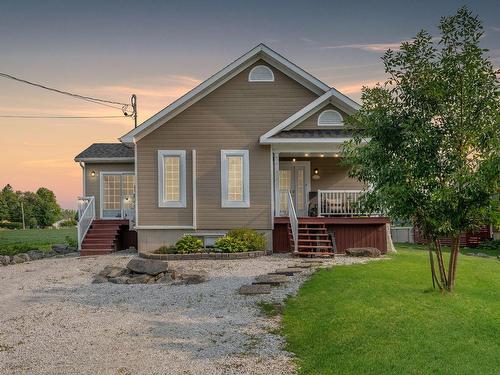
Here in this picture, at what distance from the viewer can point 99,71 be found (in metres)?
23.7

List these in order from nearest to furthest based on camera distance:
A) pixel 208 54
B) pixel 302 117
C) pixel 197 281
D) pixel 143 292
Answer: pixel 143 292, pixel 197 281, pixel 302 117, pixel 208 54

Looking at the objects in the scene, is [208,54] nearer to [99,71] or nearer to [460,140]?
[99,71]

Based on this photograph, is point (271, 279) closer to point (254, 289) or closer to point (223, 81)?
point (254, 289)

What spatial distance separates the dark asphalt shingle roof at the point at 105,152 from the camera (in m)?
24.6

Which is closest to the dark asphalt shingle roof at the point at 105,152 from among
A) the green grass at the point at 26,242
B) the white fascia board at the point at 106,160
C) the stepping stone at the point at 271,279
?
the white fascia board at the point at 106,160

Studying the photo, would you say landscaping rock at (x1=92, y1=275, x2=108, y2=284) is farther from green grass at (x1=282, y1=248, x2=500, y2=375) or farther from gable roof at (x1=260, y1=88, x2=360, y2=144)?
gable roof at (x1=260, y1=88, x2=360, y2=144)

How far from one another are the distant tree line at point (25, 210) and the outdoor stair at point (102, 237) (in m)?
46.2

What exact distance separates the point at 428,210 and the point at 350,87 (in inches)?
546

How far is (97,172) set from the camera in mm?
24844

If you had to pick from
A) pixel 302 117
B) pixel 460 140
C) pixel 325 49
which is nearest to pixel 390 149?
pixel 460 140

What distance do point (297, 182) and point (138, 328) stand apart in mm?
14052

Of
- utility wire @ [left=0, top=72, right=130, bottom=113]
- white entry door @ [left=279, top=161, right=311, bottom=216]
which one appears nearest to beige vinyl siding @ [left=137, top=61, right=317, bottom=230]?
white entry door @ [left=279, top=161, right=311, bottom=216]

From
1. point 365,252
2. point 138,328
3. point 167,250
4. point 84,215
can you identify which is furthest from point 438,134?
point 84,215

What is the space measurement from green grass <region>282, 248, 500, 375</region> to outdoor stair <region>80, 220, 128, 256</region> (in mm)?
11565
